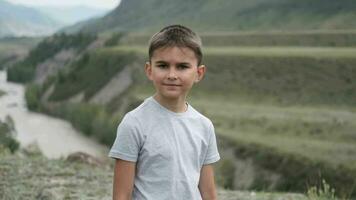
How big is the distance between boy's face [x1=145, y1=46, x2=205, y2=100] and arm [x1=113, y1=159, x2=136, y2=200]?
2.26 ft

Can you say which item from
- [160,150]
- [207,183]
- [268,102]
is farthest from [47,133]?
[160,150]

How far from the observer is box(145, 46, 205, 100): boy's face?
475 centimetres

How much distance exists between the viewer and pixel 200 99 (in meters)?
75.6

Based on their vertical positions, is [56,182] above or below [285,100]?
below

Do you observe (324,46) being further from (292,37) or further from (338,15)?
(338,15)

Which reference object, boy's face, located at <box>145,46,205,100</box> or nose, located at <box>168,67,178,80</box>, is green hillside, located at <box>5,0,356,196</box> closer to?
boy's face, located at <box>145,46,205,100</box>

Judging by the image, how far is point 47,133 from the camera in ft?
273

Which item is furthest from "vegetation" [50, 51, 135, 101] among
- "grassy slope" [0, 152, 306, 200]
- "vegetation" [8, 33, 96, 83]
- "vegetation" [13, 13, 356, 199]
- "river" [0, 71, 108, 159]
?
"grassy slope" [0, 152, 306, 200]

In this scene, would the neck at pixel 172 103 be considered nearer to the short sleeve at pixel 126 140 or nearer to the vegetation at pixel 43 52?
the short sleeve at pixel 126 140

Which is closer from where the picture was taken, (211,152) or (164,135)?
(164,135)

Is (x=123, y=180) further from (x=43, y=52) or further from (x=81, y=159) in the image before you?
(x=43, y=52)

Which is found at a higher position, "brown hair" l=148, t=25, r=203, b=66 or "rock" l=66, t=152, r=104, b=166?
"brown hair" l=148, t=25, r=203, b=66

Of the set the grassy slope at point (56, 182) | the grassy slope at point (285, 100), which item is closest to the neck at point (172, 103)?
the grassy slope at point (56, 182)

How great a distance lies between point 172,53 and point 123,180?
1186mm
